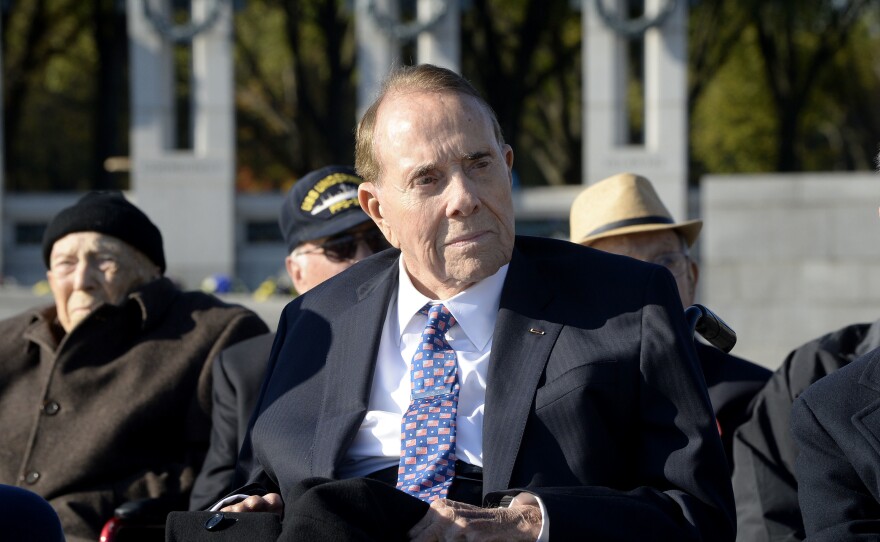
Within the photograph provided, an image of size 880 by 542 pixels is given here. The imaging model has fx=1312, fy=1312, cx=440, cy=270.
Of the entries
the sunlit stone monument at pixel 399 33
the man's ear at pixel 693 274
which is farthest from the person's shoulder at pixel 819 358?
A: the sunlit stone monument at pixel 399 33

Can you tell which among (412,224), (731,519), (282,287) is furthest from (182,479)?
(282,287)

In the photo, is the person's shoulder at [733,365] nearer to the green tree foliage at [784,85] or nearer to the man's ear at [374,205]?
the man's ear at [374,205]

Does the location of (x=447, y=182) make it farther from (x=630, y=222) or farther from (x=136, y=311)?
(x=136, y=311)

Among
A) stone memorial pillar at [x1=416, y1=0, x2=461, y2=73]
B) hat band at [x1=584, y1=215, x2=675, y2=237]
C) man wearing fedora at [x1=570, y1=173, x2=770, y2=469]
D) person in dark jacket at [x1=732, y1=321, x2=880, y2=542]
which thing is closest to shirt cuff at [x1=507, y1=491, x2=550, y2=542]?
person in dark jacket at [x1=732, y1=321, x2=880, y2=542]

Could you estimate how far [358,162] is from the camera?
3600 mm

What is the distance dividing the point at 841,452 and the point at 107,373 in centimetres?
286

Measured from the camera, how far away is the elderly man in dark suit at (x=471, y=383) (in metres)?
2.91

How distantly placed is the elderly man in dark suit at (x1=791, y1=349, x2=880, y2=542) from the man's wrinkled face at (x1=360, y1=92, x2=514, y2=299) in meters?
0.86

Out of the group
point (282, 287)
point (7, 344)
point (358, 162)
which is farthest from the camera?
point (282, 287)

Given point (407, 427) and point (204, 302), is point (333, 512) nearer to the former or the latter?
point (407, 427)

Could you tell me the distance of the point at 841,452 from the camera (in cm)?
304

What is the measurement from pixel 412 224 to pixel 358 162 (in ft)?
1.01

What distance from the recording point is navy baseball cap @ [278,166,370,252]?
194 inches

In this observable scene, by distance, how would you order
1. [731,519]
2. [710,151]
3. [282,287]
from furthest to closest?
[710,151], [282,287], [731,519]
